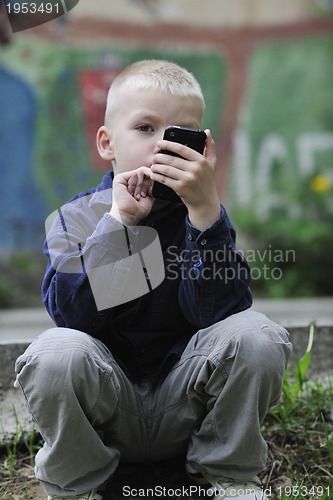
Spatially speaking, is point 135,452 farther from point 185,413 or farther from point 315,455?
point 315,455

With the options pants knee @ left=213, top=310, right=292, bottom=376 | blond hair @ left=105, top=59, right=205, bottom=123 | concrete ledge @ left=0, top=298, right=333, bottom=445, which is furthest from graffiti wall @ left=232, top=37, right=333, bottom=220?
pants knee @ left=213, top=310, right=292, bottom=376

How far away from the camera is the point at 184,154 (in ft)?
5.56

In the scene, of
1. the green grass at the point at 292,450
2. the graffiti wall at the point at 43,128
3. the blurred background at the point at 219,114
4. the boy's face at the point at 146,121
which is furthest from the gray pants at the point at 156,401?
the graffiti wall at the point at 43,128

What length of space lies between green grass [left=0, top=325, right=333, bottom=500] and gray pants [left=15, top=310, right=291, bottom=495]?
7.5 inches

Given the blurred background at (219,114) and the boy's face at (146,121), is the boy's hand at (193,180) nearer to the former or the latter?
the boy's face at (146,121)

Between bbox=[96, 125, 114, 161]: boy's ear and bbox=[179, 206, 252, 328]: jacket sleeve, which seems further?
bbox=[96, 125, 114, 161]: boy's ear

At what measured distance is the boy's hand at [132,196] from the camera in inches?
67.7

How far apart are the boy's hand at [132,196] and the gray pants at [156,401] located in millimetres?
322

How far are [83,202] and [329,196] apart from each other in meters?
3.10

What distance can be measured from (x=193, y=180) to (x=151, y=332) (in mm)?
431

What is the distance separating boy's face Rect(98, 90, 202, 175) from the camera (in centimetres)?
182

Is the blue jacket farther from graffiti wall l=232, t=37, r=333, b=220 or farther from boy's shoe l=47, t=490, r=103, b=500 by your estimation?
graffiti wall l=232, t=37, r=333, b=220

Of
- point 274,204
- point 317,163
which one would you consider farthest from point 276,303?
point 317,163

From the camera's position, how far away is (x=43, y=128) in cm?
466
